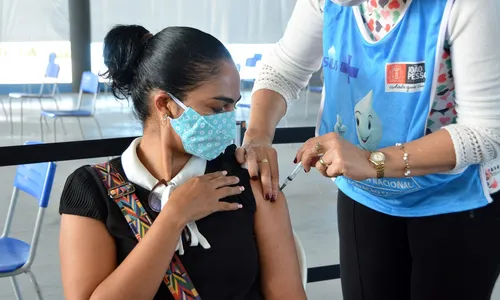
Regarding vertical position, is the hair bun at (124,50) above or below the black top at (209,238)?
above

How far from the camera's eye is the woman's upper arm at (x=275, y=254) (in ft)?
4.13

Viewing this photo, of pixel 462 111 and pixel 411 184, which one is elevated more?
pixel 462 111

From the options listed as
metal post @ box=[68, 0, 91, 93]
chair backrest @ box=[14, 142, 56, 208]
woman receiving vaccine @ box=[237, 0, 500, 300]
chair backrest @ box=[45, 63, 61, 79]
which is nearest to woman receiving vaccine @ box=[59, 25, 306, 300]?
woman receiving vaccine @ box=[237, 0, 500, 300]

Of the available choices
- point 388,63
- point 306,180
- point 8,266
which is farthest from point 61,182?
point 388,63

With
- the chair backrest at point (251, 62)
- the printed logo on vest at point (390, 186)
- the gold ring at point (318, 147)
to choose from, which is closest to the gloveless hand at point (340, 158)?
the gold ring at point (318, 147)

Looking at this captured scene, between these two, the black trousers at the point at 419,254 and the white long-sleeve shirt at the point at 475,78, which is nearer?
the white long-sleeve shirt at the point at 475,78

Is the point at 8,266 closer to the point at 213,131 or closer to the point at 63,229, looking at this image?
the point at 63,229

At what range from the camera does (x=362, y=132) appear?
4.12 ft

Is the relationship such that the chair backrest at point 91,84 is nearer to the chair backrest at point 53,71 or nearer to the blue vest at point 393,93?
the chair backrest at point 53,71

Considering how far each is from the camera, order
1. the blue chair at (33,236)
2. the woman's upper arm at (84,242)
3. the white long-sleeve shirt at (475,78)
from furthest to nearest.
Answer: the blue chair at (33,236) < the woman's upper arm at (84,242) < the white long-sleeve shirt at (475,78)

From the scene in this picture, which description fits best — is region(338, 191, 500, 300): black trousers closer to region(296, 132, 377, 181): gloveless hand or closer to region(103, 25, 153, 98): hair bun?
region(296, 132, 377, 181): gloveless hand

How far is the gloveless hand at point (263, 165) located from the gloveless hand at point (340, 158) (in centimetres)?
15

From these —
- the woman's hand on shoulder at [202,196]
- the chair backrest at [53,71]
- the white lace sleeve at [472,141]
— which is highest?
the white lace sleeve at [472,141]

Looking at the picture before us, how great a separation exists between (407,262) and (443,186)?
24 cm
